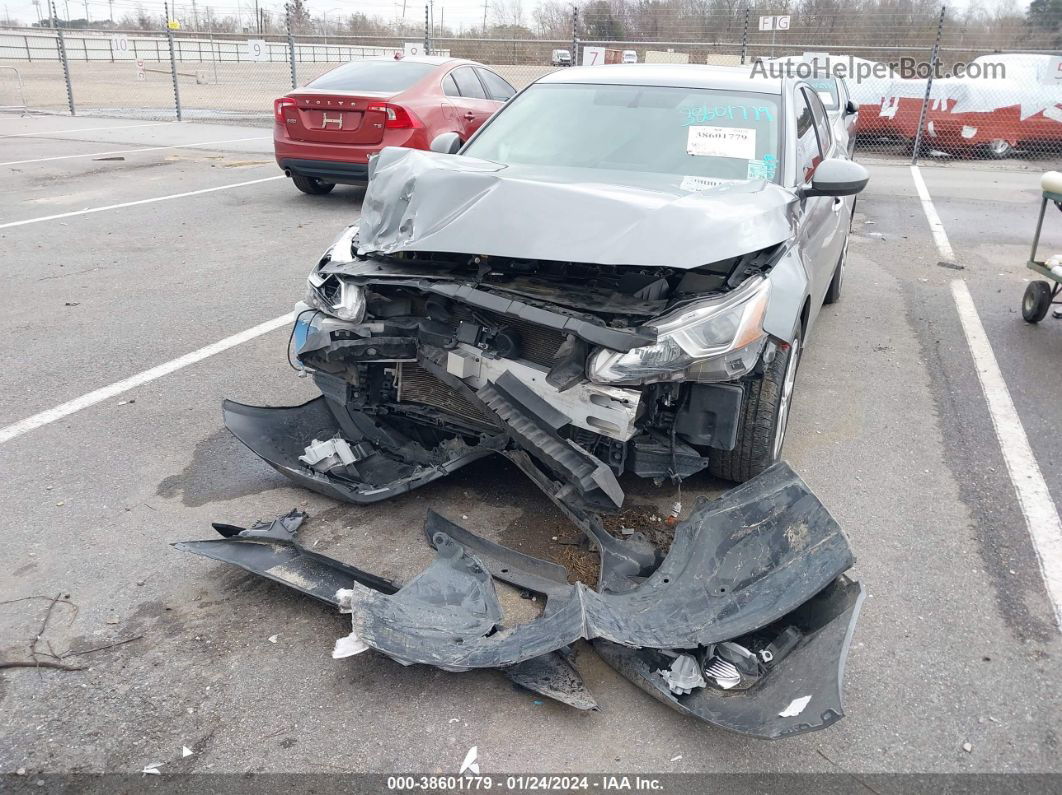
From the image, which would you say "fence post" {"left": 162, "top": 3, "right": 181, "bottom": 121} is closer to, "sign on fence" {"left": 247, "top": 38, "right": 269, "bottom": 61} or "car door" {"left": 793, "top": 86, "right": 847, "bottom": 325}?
"sign on fence" {"left": 247, "top": 38, "right": 269, "bottom": 61}

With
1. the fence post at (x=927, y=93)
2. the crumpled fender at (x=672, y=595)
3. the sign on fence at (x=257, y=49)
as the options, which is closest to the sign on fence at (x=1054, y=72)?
the fence post at (x=927, y=93)

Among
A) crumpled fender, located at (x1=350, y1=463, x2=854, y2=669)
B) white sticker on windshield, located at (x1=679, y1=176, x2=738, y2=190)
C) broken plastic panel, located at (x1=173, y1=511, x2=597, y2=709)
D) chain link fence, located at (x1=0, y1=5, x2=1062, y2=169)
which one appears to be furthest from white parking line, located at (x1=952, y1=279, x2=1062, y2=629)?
chain link fence, located at (x1=0, y1=5, x2=1062, y2=169)

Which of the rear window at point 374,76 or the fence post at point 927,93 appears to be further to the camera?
the fence post at point 927,93

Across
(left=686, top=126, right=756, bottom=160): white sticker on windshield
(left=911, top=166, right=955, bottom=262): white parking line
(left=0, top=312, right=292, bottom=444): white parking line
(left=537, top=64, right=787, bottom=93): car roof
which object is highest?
(left=537, top=64, right=787, bottom=93): car roof

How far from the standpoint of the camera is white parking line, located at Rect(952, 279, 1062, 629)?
3.54m

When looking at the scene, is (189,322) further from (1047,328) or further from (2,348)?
(1047,328)

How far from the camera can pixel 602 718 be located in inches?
104

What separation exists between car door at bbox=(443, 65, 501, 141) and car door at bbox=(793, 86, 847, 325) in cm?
539

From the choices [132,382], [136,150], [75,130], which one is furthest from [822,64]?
[132,382]

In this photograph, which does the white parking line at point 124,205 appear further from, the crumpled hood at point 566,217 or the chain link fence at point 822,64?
the chain link fence at point 822,64

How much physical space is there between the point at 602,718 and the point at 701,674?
355 mm

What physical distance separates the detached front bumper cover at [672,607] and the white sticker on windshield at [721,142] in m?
1.87

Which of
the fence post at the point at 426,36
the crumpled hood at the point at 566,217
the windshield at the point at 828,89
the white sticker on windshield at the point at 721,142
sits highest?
the fence post at the point at 426,36

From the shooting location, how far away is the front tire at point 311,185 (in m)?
10.6
